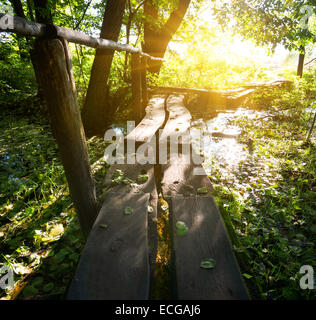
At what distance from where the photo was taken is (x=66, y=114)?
4.22ft

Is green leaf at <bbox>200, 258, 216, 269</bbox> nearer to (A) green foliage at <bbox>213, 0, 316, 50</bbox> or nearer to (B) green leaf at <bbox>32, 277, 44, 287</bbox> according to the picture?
(B) green leaf at <bbox>32, 277, 44, 287</bbox>

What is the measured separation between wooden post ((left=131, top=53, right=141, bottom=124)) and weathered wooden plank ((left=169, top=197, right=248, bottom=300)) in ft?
11.3

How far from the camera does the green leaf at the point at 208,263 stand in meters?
1.20

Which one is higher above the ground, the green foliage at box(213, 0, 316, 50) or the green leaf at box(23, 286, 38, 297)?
the green foliage at box(213, 0, 316, 50)

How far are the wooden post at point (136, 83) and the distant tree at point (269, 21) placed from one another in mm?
4085

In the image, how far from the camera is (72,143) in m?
1.38

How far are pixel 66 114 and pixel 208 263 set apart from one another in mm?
1323

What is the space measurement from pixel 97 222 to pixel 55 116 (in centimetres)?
82

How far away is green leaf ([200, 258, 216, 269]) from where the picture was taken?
120 cm

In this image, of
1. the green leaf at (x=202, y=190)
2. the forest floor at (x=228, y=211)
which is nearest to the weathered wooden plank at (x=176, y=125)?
the forest floor at (x=228, y=211)

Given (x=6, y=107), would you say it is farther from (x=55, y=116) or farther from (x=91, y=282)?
(x=91, y=282)

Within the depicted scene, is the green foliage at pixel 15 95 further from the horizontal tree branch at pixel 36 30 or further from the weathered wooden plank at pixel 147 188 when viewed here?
the weathered wooden plank at pixel 147 188

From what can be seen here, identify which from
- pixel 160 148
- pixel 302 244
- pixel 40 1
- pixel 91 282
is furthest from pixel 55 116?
pixel 40 1

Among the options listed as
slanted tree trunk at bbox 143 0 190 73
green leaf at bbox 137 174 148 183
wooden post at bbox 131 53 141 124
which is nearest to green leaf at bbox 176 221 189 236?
green leaf at bbox 137 174 148 183
